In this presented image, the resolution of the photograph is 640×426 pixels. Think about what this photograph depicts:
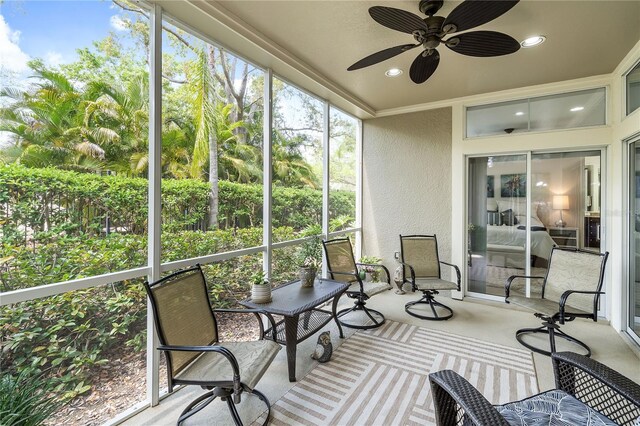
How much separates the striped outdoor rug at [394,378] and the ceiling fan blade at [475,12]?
8.37ft

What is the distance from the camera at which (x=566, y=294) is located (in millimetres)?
2736

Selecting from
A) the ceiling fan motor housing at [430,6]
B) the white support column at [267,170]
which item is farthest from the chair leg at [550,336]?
the ceiling fan motor housing at [430,6]

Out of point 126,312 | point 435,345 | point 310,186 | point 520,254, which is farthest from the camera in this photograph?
point 310,186

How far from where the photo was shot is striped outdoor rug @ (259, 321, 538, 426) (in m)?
1.99

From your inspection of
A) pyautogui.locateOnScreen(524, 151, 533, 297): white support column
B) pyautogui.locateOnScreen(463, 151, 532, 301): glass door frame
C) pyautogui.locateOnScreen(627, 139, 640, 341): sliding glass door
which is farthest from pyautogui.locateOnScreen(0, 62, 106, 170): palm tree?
pyautogui.locateOnScreen(627, 139, 640, 341): sliding glass door

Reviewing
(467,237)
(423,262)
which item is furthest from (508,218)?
(423,262)

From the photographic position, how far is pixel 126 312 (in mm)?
2217

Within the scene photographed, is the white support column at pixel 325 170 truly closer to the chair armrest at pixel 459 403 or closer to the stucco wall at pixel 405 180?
the stucco wall at pixel 405 180

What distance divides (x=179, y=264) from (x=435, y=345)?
253cm

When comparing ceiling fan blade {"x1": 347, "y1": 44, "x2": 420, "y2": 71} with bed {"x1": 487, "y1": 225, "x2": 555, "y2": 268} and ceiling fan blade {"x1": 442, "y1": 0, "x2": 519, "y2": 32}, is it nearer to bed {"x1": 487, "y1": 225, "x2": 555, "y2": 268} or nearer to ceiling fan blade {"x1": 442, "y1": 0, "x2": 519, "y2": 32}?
ceiling fan blade {"x1": 442, "y1": 0, "x2": 519, "y2": 32}

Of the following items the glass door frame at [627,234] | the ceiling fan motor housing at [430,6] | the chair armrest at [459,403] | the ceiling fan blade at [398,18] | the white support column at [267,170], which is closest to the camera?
the chair armrest at [459,403]

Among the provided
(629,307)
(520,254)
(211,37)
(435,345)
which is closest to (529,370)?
(435,345)

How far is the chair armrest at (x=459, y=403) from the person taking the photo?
1067 millimetres

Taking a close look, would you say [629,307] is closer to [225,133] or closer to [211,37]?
[225,133]
